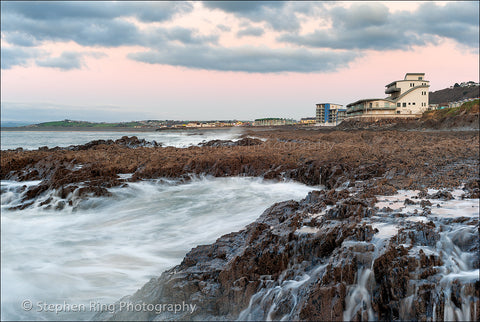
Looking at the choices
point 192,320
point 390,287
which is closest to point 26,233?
point 192,320

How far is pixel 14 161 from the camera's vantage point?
1398 centimetres

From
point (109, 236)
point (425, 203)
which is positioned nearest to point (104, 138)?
point (109, 236)

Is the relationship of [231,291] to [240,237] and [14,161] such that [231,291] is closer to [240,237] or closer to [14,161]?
[240,237]

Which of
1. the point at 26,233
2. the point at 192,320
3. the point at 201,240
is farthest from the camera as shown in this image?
the point at 26,233

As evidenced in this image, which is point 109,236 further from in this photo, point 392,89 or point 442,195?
point 392,89

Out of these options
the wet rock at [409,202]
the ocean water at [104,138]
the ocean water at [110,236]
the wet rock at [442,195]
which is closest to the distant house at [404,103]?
the ocean water at [104,138]

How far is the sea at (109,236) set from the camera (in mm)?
4684

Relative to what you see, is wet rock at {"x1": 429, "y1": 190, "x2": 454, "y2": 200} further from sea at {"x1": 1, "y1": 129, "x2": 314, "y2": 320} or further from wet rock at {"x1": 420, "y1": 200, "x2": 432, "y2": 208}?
sea at {"x1": 1, "y1": 129, "x2": 314, "y2": 320}

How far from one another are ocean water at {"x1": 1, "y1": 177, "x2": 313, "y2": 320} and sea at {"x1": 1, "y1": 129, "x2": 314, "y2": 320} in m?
0.02

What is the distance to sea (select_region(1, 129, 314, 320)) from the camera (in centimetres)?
468

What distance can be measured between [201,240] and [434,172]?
6.25 metres

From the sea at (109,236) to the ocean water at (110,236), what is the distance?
0.02 meters

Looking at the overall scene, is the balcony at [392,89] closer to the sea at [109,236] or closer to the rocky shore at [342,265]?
the sea at [109,236]

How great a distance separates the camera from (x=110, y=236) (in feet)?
23.7
